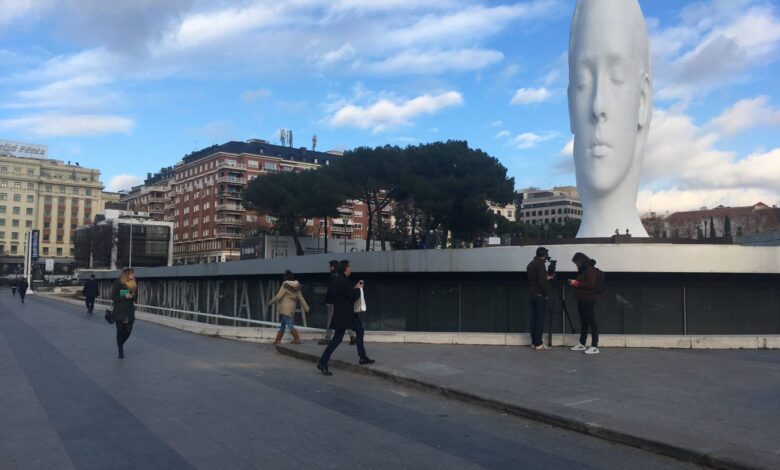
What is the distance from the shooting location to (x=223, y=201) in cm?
9738

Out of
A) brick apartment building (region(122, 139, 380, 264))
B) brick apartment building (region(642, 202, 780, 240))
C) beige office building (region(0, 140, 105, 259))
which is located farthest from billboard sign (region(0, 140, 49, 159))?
brick apartment building (region(642, 202, 780, 240))

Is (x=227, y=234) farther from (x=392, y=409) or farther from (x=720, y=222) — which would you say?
(x=392, y=409)

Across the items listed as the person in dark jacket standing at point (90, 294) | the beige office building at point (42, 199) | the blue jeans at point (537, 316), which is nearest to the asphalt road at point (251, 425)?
the blue jeans at point (537, 316)

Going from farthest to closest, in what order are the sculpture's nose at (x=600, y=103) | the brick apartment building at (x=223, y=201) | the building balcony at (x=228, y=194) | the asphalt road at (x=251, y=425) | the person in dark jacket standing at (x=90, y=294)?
the brick apartment building at (x=223, y=201) → the building balcony at (x=228, y=194) → the person in dark jacket standing at (x=90, y=294) → the sculpture's nose at (x=600, y=103) → the asphalt road at (x=251, y=425)

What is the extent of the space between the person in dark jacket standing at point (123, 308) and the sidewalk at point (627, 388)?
9.04 feet

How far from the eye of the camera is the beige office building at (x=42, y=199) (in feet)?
380

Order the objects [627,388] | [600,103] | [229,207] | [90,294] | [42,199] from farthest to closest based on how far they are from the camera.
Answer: [42,199], [229,207], [90,294], [600,103], [627,388]

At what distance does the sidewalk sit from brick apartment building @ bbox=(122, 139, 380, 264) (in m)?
78.0

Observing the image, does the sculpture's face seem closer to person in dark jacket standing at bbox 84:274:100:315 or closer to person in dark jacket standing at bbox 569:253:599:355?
person in dark jacket standing at bbox 569:253:599:355

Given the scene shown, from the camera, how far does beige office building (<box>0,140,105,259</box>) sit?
380 feet

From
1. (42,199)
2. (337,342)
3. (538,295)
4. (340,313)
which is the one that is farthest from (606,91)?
(42,199)

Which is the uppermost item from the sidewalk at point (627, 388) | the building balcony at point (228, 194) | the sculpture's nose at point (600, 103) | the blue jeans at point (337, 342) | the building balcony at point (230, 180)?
the building balcony at point (230, 180)

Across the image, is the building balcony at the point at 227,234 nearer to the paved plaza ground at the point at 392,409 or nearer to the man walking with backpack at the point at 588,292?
the paved plaza ground at the point at 392,409

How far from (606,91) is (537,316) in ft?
36.8
